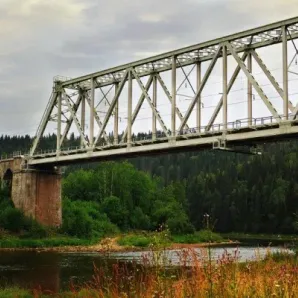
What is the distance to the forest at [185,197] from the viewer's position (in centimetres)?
8194

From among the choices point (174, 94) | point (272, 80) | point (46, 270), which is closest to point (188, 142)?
point (174, 94)

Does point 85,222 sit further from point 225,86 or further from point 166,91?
point 225,86

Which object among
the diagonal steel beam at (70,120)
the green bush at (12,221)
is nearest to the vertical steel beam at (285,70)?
the diagonal steel beam at (70,120)

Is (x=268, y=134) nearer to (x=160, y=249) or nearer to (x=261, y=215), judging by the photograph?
(x=160, y=249)

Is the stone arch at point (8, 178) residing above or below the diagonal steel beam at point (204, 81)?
below

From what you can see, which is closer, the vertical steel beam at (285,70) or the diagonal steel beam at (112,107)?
the vertical steel beam at (285,70)

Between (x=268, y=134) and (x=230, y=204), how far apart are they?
96.8 meters

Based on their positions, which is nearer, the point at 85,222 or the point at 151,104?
the point at 151,104

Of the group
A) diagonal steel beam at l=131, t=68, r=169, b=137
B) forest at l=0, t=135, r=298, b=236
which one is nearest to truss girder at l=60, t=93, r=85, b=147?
forest at l=0, t=135, r=298, b=236

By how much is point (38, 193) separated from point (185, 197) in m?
62.9

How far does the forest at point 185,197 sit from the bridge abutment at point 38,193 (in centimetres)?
222

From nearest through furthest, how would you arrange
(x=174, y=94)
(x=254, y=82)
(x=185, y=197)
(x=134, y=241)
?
1. (x=254, y=82)
2. (x=174, y=94)
3. (x=134, y=241)
4. (x=185, y=197)

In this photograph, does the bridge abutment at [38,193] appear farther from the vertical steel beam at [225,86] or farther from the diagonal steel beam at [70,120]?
the vertical steel beam at [225,86]

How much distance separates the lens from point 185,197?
124250mm
